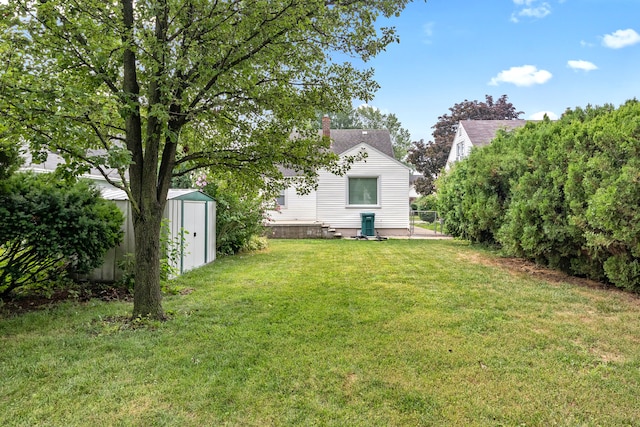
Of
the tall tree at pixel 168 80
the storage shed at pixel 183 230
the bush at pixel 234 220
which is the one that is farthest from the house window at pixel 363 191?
the tall tree at pixel 168 80

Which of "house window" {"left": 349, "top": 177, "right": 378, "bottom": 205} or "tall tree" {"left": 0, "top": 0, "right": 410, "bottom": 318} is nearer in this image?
"tall tree" {"left": 0, "top": 0, "right": 410, "bottom": 318}

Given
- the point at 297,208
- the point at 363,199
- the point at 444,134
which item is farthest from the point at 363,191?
the point at 444,134

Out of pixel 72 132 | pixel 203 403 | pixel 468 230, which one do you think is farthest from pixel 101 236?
pixel 468 230

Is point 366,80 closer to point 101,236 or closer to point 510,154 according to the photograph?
point 101,236

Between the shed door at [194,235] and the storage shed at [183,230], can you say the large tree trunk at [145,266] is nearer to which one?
the storage shed at [183,230]

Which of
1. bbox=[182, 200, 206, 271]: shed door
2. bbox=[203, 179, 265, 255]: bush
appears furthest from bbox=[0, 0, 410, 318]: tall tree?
bbox=[203, 179, 265, 255]: bush

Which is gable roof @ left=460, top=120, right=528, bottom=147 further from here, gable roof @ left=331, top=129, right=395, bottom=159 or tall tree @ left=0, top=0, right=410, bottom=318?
tall tree @ left=0, top=0, right=410, bottom=318

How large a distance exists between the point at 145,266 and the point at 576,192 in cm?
682

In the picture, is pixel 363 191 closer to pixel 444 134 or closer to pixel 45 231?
pixel 45 231

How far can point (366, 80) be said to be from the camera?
474cm

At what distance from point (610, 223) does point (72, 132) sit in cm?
679

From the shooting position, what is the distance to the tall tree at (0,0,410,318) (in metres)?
3.21

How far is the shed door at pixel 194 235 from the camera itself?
7199 mm

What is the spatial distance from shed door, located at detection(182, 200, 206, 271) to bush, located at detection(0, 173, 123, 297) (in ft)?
6.10
